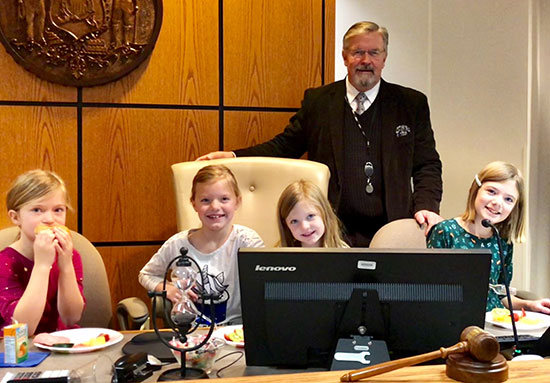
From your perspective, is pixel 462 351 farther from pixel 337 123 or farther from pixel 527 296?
pixel 337 123

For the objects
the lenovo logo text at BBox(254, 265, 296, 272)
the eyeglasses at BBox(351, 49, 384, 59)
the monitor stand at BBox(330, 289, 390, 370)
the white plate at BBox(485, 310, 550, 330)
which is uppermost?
the eyeglasses at BBox(351, 49, 384, 59)

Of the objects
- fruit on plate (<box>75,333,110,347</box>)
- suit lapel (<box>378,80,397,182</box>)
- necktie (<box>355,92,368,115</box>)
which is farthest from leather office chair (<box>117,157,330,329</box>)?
fruit on plate (<box>75,333,110,347</box>)

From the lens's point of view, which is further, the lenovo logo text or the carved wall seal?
the carved wall seal

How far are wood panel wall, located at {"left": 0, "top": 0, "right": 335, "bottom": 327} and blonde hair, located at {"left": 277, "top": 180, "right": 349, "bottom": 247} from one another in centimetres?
97

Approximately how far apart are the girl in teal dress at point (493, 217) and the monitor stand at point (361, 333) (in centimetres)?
124

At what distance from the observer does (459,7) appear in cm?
404

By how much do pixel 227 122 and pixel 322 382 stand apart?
2.62 m

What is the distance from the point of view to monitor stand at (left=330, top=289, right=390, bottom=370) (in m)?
1.39

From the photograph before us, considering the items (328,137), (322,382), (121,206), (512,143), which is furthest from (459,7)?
(322,382)

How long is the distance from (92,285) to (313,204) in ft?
3.16

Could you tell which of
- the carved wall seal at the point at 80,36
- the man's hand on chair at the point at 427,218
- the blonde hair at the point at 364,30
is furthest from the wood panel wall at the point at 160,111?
the man's hand on chair at the point at 427,218

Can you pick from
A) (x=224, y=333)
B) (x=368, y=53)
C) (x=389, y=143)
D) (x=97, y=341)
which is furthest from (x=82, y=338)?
(x=368, y=53)

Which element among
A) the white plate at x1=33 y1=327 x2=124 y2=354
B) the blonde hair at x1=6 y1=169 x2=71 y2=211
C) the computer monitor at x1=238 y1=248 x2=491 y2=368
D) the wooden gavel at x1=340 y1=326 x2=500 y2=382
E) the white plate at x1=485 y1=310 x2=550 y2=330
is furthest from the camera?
the blonde hair at x1=6 y1=169 x2=71 y2=211

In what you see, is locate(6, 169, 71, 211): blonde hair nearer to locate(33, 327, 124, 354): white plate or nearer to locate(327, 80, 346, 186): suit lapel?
locate(33, 327, 124, 354): white plate
